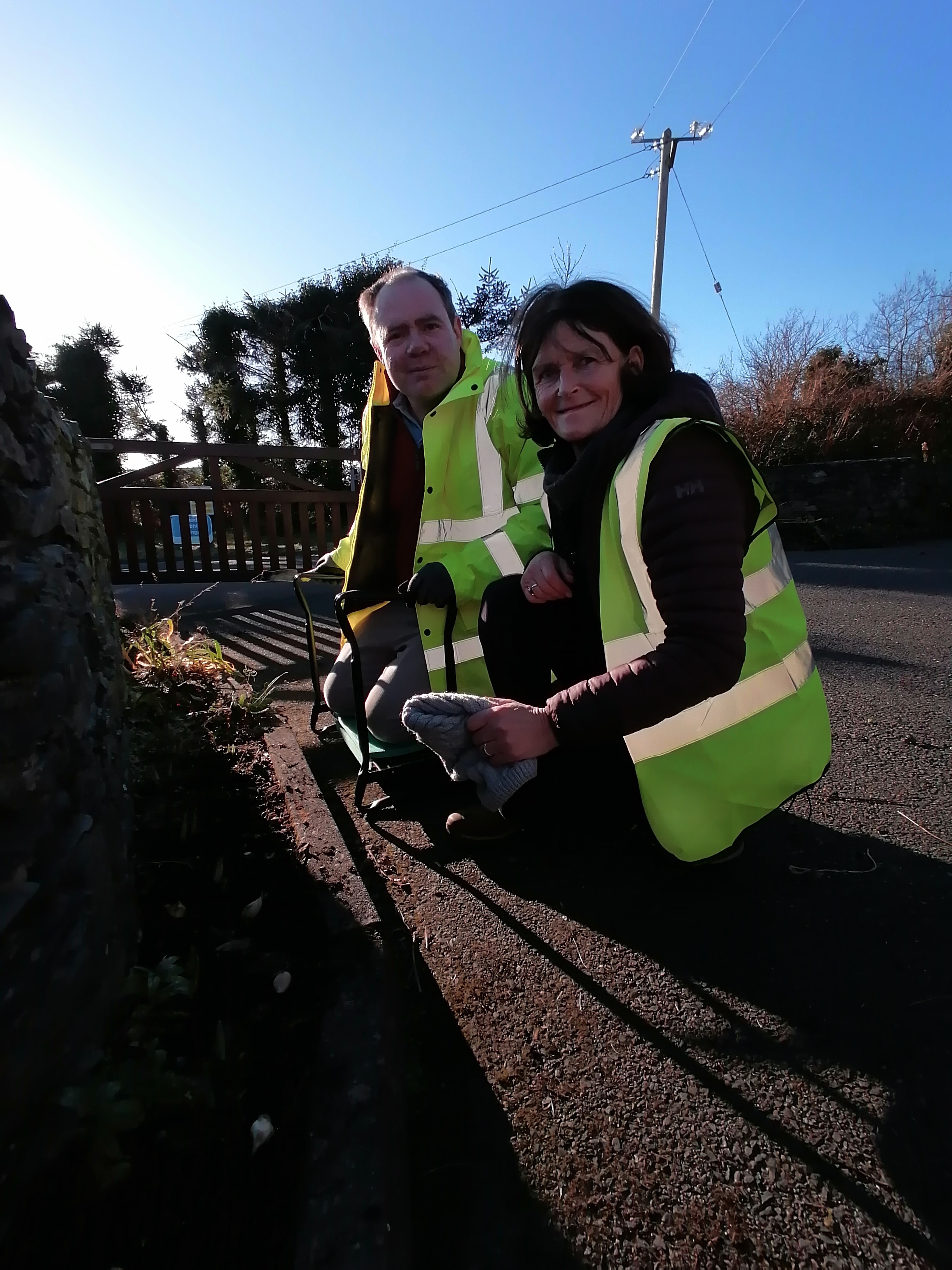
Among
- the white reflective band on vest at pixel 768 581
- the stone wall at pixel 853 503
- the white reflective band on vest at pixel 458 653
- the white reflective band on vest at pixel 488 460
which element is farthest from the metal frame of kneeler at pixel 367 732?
the stone wall at pixel 853 503

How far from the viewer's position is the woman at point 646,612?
1.38m

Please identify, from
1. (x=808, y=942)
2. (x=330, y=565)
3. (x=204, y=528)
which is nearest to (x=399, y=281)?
(x=330, y=565)

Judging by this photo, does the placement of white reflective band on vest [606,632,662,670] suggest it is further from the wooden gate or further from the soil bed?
the wooden gate

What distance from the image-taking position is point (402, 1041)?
1464 mm

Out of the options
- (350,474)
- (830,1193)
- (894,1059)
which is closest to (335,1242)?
(830,1193)

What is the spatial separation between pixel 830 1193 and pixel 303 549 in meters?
7.37

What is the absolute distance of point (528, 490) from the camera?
98.7 inches

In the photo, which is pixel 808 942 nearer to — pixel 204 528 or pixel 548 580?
pixel 548 580

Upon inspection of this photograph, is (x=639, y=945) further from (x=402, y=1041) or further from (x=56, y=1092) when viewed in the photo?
(x=56, y=1092)

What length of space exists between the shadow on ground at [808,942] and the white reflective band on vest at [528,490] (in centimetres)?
118

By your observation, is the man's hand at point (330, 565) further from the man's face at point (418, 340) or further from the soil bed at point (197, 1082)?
the soil bed at point (197, 1082)

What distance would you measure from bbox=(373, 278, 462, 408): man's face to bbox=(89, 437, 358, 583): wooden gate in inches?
172

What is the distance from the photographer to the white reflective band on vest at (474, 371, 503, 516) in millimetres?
2557

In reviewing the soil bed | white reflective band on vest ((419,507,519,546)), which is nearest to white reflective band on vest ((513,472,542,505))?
white reflective band on vest ((419,507,519,546))
